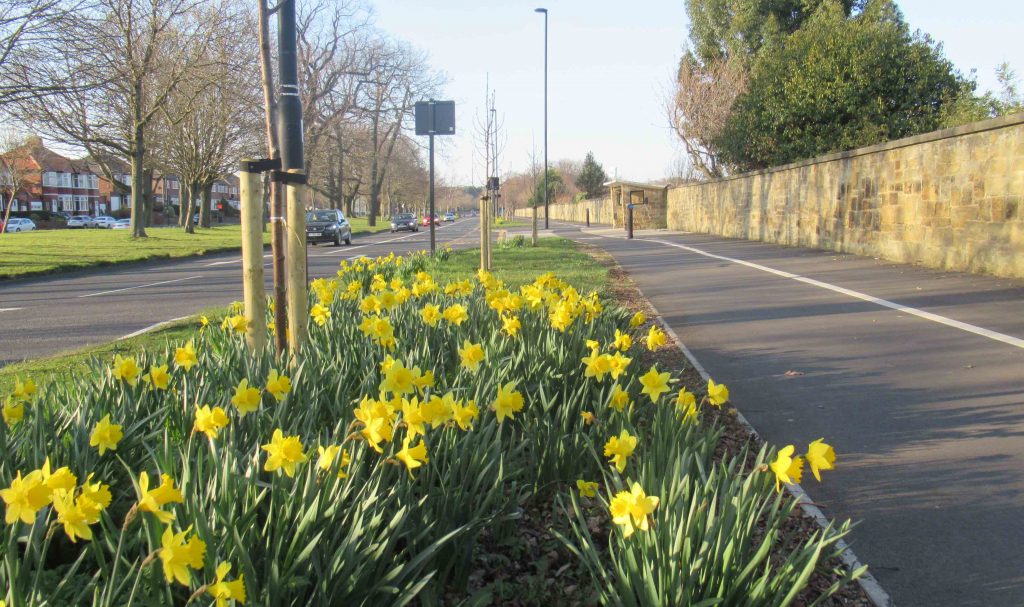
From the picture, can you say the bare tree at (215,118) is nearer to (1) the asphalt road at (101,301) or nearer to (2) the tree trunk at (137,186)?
(2) the tree trunk at (137,186)

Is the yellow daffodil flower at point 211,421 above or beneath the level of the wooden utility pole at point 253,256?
beneath

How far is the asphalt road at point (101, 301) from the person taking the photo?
27.3 ft

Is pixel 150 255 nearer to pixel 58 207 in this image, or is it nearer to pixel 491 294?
pixel 491 294

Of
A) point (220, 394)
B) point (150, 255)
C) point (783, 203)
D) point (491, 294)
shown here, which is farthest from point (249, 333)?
point (150, 255)

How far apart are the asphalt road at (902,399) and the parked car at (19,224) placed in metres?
66.6

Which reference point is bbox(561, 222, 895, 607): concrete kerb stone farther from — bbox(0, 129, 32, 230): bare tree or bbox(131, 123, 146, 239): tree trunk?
bbox(0, 129, 32, 230): bare tree

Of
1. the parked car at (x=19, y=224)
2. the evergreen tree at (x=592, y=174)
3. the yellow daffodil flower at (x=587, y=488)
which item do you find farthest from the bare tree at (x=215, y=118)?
the evergreen tree at (x=592, y=174)

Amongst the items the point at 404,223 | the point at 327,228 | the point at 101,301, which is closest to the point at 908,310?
the point at 101,301

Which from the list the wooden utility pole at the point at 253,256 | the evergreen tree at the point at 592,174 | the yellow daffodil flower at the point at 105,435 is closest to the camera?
the yellow daffodil flower at the point at 105,435

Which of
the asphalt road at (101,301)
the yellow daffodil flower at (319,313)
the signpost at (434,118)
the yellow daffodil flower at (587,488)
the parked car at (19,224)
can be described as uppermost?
the signpost at (434,118)

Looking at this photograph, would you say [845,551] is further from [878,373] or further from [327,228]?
[327,228]

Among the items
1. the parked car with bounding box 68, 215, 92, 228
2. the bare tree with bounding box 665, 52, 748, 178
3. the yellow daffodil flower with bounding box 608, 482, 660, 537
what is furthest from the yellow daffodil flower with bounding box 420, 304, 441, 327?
the parked car with bounding box 68, 215, 92, 228

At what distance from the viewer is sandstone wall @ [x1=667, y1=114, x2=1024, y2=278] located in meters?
10.2

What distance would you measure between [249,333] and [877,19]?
3187 cm
